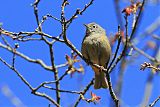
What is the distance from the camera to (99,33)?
7574 mm

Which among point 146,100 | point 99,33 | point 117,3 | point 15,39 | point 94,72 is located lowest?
point 146,100

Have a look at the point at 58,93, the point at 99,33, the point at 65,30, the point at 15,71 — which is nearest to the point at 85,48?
the point at 99,33

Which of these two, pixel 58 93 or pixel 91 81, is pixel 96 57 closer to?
pixel 91 81

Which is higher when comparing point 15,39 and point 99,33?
point 99,33

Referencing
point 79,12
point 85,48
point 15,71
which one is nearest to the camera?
point 79,12

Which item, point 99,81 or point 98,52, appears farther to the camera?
point 98,52

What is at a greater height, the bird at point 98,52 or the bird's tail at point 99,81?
the bird at point 98,52

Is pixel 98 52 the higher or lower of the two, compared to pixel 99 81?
higher

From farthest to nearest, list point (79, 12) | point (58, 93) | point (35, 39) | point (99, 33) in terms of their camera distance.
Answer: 1. point (99, 33)
2. point (58, 93)
3. point (35, 39)
4. point (79, 12)

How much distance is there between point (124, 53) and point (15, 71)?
1478 millimetres

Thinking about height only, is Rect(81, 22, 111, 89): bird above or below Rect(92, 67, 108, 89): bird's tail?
above

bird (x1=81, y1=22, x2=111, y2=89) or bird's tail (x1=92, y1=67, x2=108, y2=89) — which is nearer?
bird's tail (x1=92, y1=67, x2=108, y2=89)

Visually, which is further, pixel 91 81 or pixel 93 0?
pixel 91 81

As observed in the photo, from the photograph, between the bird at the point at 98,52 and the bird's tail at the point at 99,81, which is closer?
the bird's tail at the point at 99,81
